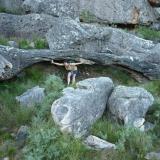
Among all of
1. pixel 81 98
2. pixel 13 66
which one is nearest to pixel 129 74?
pixel 13 66

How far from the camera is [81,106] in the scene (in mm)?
10609

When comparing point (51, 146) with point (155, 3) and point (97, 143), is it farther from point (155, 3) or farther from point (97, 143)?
point (155, 3)

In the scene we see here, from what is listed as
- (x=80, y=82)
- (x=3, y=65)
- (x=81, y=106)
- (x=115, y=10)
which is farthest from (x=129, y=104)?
(x=115, y=10)

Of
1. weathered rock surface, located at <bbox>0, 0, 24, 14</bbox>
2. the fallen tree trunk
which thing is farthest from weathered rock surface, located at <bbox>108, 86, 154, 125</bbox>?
weathered rock surface, located at <bbox>0, 0, 24, 14</bbox>

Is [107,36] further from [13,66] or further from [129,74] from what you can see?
[13,66]

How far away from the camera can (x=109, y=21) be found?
19.6m

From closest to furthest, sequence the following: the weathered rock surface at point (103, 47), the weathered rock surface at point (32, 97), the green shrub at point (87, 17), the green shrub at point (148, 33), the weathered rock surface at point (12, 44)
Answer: the weathered rock surface at point (32, 97), the weathered rock surface at point (103, 47), the weathered rock surface at point (12, 44), the green shrub at point (148, 33), the green shrub at point (87, 17)

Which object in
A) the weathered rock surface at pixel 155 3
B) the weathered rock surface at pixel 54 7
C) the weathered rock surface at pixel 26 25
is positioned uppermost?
the weathered rock surface at pixel 155 3

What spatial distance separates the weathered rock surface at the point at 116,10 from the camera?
63.7 ft

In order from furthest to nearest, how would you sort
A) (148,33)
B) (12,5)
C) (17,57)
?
(12,5) < (148,33) < (17,57)

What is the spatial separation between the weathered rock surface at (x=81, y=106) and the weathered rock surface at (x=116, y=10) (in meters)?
8.23

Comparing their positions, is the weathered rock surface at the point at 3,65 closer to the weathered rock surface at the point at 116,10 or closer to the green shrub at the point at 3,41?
the green shrub at the point at 3,41

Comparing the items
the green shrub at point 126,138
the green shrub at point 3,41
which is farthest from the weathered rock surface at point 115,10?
the green shrub at point 126,138

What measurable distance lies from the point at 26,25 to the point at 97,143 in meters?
8.29
